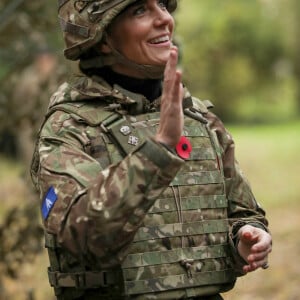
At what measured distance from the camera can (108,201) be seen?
3.53 meters

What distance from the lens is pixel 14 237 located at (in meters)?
7.91

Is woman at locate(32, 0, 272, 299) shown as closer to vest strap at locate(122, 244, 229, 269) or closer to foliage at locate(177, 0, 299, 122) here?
vest strap at locate(122, 244, 229, 269)

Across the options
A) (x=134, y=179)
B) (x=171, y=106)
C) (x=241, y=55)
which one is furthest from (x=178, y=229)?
(x=241, y=55)

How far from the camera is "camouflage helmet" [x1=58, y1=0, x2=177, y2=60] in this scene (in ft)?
13.4

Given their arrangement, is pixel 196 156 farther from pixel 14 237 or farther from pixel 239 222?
pixel 14 237

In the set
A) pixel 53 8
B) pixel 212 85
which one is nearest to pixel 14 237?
pixel 53 8

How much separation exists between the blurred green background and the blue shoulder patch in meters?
3.37

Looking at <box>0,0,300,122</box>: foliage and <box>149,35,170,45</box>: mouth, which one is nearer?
<box>149,35,170,45</box>: mouth

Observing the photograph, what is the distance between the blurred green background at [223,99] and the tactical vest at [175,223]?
10.2ft

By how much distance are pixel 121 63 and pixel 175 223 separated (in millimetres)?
653

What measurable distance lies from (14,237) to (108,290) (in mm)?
4025

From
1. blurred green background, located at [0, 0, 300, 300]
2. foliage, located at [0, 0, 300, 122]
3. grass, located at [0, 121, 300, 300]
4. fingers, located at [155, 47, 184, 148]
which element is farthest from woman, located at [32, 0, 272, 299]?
foliage, located at [0, 0, 300, 122]

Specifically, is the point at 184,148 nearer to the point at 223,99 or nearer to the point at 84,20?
the point at 84,20

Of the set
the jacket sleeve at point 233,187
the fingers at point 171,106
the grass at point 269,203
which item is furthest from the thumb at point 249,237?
the grass at point 269,203
